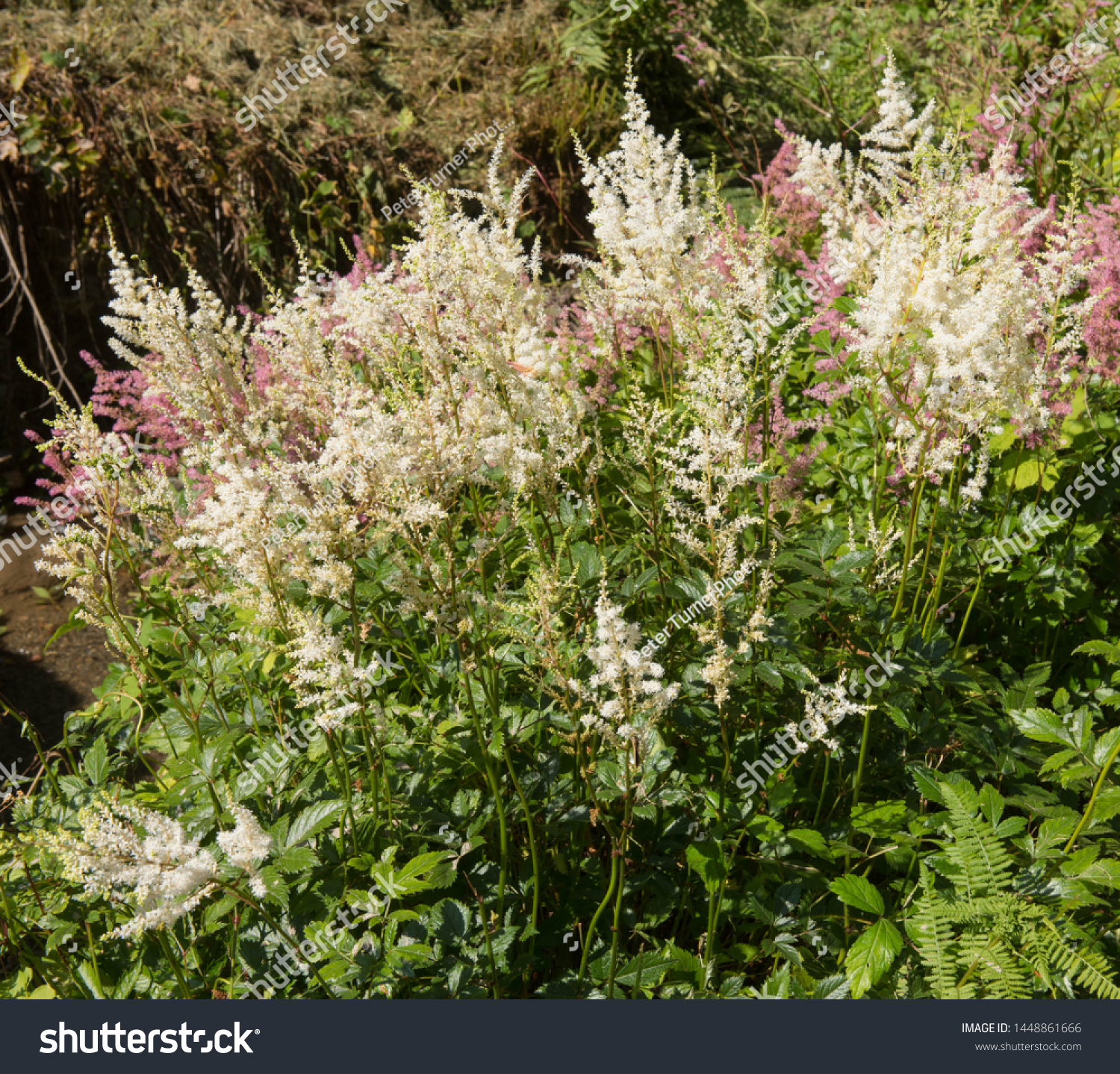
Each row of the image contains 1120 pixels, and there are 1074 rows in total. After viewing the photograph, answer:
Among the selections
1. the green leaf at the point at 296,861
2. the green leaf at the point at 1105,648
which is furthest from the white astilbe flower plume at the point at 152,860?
the green leaf at the point at 1105,648

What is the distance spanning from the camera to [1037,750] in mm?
2170

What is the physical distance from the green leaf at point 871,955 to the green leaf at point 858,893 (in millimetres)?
34

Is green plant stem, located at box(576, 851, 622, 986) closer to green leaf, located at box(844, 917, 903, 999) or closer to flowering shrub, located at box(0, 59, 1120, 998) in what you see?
flowering shrub, located at box(0, 59, 1120, 998)

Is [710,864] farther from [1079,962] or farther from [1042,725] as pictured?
[1042,725]

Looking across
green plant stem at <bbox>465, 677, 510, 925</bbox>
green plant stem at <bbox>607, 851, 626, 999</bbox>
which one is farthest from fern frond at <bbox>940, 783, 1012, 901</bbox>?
green plant stem at <bbox>465, 677, 510, 925</bbox>

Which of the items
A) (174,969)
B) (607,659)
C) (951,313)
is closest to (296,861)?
(174,969)

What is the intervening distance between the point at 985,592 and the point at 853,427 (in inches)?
26.9

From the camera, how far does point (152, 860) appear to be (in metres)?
1.46

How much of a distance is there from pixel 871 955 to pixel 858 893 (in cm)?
13

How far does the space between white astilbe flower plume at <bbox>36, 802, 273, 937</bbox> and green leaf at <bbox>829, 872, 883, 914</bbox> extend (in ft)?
3.73

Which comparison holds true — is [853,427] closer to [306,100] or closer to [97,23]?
[306,100]

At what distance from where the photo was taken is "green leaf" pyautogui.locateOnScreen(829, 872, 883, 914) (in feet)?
5.79

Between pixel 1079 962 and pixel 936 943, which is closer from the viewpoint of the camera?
pixel 1079 962

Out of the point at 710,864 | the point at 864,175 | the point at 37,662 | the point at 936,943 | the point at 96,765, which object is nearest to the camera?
the point at 936,943
